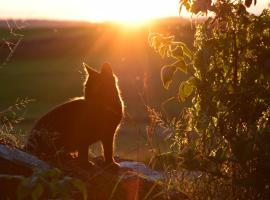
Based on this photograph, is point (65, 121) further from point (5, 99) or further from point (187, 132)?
point (5, 99)

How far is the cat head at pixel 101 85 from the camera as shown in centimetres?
746

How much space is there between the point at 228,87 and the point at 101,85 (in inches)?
103

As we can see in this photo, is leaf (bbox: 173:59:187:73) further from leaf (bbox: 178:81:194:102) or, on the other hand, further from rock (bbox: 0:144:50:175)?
rock (bbox: 0:144:50:175)

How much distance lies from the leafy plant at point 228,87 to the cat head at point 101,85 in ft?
7.14

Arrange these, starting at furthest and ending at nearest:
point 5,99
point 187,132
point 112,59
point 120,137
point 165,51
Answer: point 112,59 → point 5,99 → point 120,137 → point 187,132 → point 165,51

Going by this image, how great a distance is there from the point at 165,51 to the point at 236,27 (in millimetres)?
738

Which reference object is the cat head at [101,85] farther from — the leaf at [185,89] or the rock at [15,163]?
the leaf at [185,89]

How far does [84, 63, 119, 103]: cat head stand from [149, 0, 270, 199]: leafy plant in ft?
7.14

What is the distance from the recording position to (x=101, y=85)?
7.55 m

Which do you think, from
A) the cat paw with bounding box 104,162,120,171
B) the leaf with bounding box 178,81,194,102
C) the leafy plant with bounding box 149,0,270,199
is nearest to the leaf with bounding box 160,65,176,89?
the leafy plant with bounding box 149,0,270,199

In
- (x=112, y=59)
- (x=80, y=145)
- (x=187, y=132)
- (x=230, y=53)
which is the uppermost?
(x=230, y=53)

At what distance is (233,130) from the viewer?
5160mm

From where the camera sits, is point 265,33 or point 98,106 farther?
point 98,106

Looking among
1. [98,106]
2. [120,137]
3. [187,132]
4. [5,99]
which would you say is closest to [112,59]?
[5,99]
